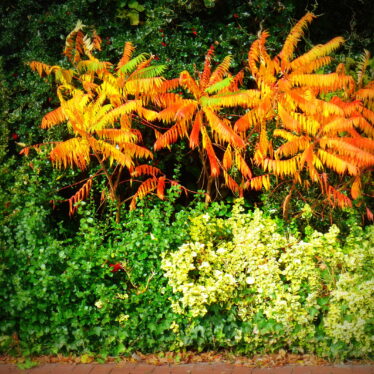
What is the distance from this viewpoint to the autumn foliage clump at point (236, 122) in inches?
229

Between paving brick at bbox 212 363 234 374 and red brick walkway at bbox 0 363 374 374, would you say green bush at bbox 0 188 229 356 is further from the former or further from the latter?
paving brick at bbox 212 363 234 374

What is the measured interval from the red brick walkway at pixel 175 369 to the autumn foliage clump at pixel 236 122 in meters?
2.01

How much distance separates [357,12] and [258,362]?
6.20 m

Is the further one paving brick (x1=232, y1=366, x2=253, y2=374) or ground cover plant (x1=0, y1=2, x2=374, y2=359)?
ground cover plant (x1=0, y1=2, x2=374, y2=359)

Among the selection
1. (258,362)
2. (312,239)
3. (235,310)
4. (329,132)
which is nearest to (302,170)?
(329,132)

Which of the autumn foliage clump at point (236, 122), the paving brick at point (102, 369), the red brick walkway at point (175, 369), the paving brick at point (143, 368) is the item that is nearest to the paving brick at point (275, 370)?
the red brick walkway at point (175, 369)

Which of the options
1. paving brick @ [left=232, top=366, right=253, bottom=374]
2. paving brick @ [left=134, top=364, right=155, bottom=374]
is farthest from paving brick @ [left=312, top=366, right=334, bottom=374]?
paving brick @ [left=134, top=364, right=155, bottom=374]

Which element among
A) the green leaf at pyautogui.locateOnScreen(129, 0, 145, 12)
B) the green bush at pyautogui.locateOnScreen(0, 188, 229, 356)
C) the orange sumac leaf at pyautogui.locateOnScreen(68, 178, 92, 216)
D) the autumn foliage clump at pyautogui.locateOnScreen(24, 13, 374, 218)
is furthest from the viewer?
the green leaf at pyautogui.locateOnScreen(129, 0, 145, 12)

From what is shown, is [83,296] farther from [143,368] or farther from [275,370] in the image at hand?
[275,370]

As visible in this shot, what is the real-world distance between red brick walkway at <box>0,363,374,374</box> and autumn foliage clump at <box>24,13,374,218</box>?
6.58ft

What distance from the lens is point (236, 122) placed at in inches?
243

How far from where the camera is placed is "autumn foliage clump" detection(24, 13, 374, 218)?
19.1 ft

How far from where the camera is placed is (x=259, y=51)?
6.60 meters

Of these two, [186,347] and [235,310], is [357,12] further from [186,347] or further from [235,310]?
[186,347]
